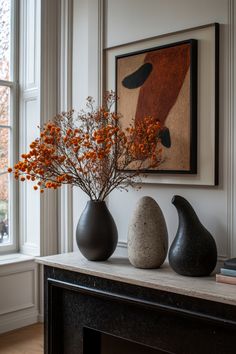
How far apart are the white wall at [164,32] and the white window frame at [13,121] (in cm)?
67

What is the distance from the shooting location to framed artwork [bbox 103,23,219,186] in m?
2.55

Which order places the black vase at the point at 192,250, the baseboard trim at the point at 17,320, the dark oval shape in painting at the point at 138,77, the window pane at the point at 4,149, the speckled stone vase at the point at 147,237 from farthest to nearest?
the window pane at the point at 4,149, the baseboard trim at the point at 17,320, the dark oval shape in painting at the point at 138,77, the speckled stone vase at the point at 147,237, the black vase at the point at 192,250

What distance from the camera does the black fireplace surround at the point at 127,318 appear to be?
6.84ft

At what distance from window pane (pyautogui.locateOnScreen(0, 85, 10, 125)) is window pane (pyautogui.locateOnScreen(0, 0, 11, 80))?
4.2 inches

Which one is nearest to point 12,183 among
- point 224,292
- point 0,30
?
point 0,30

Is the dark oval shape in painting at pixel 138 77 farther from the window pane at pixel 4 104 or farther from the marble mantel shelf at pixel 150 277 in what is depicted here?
the window pane at pixel 4 104

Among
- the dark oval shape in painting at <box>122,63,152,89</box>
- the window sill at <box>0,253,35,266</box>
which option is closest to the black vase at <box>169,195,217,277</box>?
the dark oval shape in painting at <box>122,63,152,89</box>

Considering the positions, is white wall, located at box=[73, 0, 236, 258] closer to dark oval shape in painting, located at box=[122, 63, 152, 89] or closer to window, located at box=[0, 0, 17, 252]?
dark oval shape in painting, located at box=[122, 63, 152, 89]

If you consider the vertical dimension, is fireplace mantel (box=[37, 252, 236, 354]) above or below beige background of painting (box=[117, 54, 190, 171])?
below

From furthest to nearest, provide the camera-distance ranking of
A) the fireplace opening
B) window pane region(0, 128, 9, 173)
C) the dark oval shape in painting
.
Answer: window pane region(0, 128, 9, 173) → the dark oval shape in painting → the fireplace opening

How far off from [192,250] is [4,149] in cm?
207

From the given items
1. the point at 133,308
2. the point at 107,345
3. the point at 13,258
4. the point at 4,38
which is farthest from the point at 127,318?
the point at 4,38

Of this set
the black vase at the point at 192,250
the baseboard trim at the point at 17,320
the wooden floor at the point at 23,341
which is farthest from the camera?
the baseboard trim at the point at 17,320

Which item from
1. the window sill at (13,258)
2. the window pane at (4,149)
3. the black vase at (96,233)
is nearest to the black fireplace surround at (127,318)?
the black vase at (96,233)
